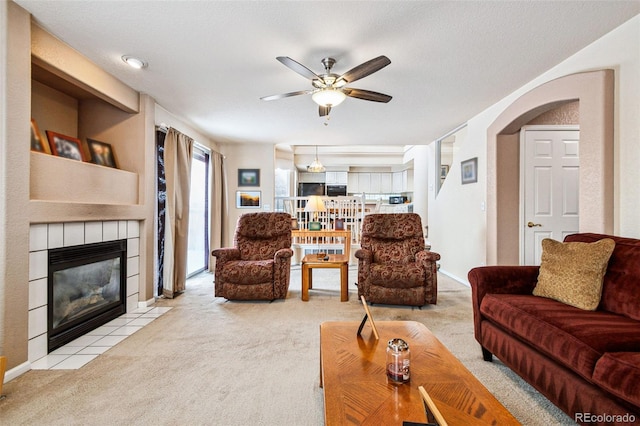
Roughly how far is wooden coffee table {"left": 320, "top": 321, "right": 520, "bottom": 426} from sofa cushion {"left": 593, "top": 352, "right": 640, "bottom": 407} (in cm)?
54

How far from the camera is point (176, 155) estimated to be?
4234 millimetres

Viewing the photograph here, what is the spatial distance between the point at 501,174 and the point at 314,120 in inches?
101

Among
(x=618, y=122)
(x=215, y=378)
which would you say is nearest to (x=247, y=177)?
(x=215, y=378)

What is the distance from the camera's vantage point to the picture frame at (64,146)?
2.75m

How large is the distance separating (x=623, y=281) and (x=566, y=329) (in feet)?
2.09

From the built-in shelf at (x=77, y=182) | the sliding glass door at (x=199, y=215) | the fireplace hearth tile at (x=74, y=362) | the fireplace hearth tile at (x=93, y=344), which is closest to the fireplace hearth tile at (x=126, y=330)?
the fireplace hearth tile at (x=93, y=344)

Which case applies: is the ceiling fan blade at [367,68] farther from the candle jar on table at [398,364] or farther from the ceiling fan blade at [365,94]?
the candle jar on table at [398,364]

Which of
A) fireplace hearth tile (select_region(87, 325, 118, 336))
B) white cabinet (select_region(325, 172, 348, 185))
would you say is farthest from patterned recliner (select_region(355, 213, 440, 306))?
white cabinet (select_region(325, 172, 348, 185))

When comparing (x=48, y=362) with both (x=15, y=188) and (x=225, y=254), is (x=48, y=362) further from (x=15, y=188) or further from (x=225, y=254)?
(x=225, y=254)

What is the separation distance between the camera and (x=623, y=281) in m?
1.85

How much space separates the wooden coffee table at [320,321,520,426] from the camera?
1061mm

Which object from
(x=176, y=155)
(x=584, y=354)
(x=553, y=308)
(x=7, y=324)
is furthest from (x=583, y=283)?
(x=176, y=155)

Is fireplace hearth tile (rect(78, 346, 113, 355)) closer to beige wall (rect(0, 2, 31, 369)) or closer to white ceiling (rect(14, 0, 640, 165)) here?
beige wall (rect(0, 2, 31, 369))

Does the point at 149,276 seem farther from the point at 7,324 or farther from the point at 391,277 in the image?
the point at 391,277
